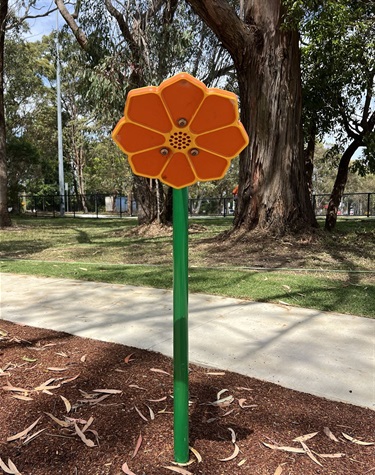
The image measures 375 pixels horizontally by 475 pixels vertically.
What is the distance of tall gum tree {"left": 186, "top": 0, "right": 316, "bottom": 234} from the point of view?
9102 millimetres

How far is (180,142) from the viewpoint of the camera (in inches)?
78.7

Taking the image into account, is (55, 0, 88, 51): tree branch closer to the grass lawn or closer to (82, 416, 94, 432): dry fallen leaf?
the grass lawn

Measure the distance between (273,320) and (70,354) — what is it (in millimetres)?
2151

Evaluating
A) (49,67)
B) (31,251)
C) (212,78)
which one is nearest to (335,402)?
(31,251)

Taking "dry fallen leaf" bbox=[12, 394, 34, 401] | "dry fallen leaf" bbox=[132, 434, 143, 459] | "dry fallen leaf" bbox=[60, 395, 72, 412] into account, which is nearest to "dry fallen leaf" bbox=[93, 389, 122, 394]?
"dry fallen leaf" bbox=[60, 395, 72, 412]

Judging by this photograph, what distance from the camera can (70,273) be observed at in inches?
295

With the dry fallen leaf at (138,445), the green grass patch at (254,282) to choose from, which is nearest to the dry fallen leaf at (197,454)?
the dry fallen leaf at (138,445)

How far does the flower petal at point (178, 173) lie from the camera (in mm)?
2029

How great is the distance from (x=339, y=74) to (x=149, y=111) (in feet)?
37.9

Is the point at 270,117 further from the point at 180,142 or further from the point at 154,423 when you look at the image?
the point at 154,423

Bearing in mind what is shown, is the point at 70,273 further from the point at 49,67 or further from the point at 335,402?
the point at 49,67

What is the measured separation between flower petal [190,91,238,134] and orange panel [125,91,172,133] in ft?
0.44

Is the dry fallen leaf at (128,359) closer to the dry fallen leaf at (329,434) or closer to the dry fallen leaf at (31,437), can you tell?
the dry fallen leaf at (31,437)

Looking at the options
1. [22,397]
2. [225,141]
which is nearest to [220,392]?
[22,397]
